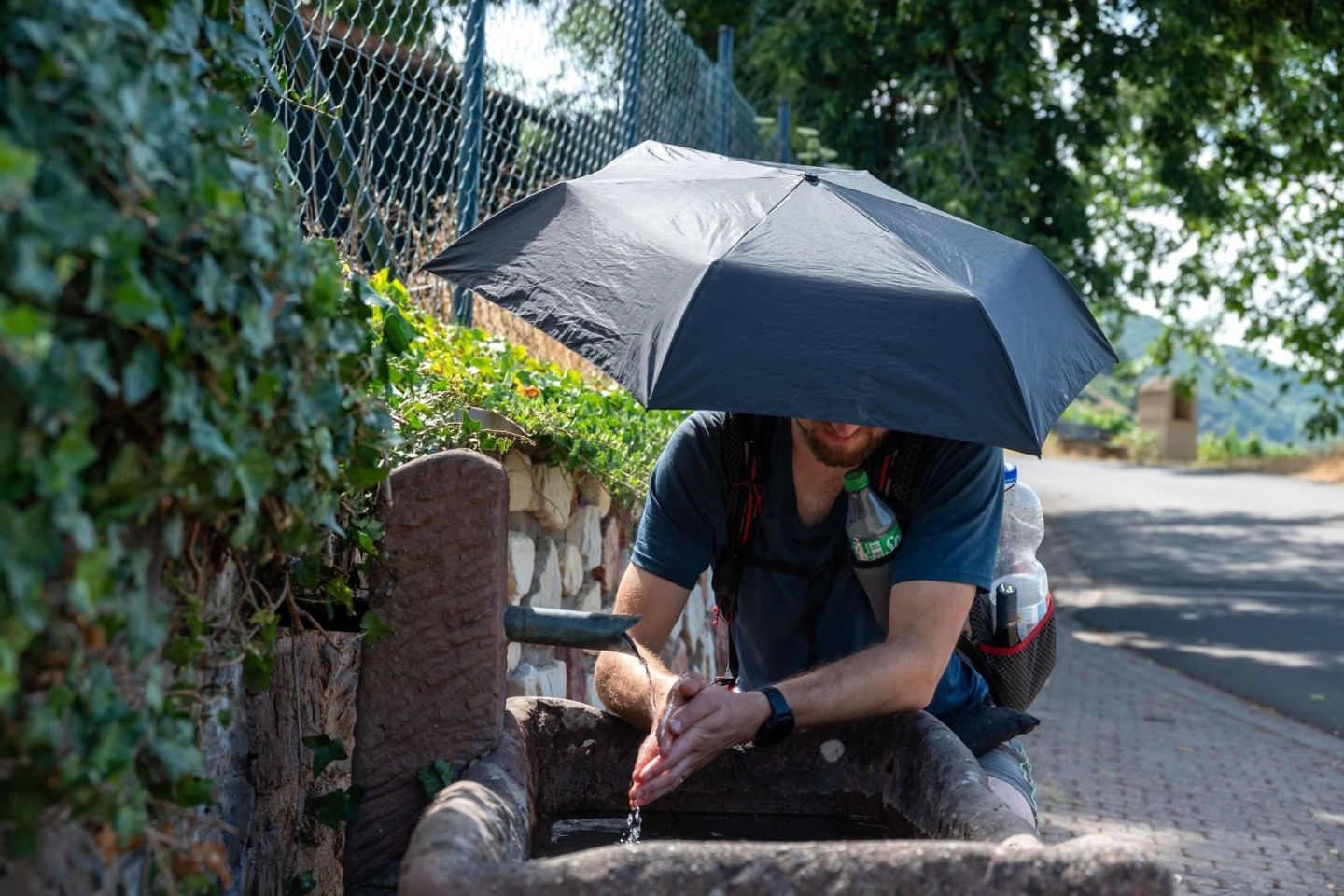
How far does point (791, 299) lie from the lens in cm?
266

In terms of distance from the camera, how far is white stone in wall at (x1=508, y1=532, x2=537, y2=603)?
3.86 m

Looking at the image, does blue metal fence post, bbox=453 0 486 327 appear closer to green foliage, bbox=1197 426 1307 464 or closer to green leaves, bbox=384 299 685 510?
green leaves, bbox=384 299 685 510

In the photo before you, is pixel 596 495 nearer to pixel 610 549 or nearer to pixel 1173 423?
pixel 610 549

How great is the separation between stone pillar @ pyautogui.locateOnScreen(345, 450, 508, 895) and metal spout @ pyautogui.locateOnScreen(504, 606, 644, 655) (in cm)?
3

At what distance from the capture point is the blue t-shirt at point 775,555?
9.94 feet

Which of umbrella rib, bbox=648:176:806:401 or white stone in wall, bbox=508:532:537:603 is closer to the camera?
umbrella rib, bbox=648:176:806:401

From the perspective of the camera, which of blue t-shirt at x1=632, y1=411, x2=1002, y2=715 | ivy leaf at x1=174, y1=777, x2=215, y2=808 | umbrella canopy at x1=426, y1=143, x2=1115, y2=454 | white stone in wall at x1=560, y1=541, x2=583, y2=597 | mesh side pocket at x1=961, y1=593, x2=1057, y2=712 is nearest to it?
ivy leaf at x1=174, y1=777, x2=215, y2=808

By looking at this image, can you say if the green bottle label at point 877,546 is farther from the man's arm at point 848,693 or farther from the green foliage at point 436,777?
the green foliage at point 436,777

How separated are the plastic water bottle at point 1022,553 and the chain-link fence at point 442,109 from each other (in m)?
1.82

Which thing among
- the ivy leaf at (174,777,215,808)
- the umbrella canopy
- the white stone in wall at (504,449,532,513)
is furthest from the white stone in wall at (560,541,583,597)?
the ivy leaf at (174,777,215,808)

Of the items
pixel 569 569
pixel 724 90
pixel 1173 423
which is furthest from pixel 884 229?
pixel 1173 423

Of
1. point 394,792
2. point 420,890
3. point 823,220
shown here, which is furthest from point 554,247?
point 420,890

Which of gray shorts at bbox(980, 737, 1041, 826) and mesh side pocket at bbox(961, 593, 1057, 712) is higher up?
mesh side pocket at bbox(961, 593, 1057, 712)

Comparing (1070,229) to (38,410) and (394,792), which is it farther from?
(38,410)
